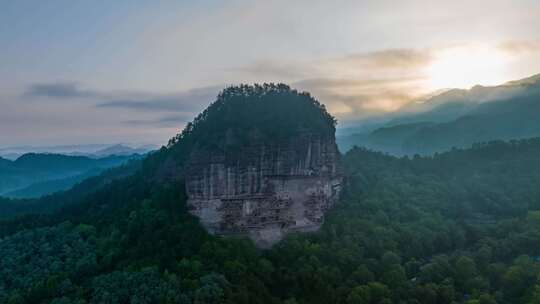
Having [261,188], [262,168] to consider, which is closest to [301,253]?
[261,188]

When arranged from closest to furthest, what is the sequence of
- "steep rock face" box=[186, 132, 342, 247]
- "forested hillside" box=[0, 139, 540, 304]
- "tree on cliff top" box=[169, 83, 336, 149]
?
"forested hillside" box=[0, 139, 540, 304] < "steep rock face" box=[186, 132, 342, 247] < "tree on cliff top" box=[169, 83, 336, 149]

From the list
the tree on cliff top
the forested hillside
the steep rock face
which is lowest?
the forested hillside

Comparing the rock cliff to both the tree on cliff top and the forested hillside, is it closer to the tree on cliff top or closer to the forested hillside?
the tree on cliff top

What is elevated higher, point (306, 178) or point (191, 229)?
point (306, 178)

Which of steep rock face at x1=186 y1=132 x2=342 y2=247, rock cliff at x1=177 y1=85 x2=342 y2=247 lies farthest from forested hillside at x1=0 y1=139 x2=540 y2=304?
rock cliff at x1=177 y1=85 x2=342 y2=247

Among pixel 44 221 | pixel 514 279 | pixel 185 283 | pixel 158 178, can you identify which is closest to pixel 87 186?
pixel 44 221

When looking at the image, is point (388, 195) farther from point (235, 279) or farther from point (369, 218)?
point (235, 279)
